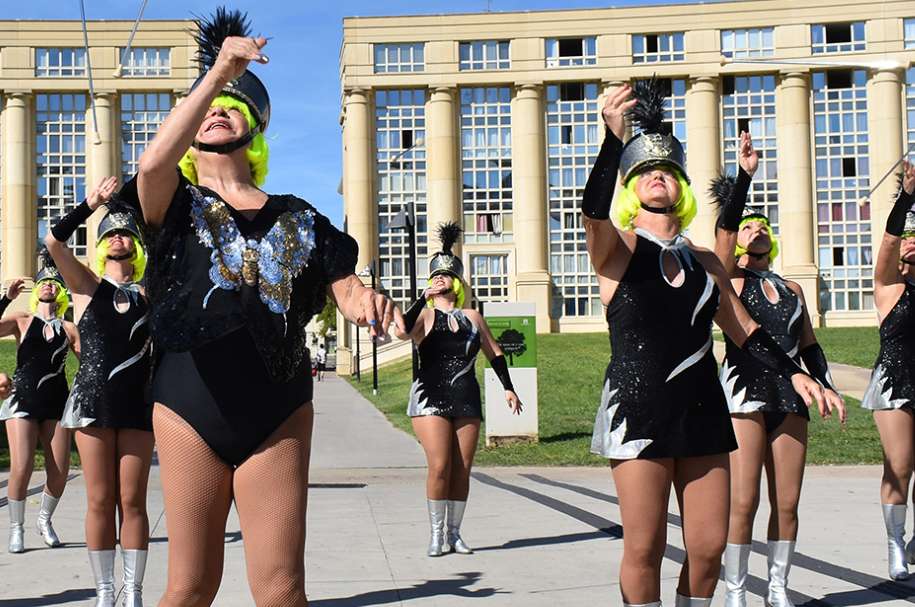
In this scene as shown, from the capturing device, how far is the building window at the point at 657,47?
55094 mm

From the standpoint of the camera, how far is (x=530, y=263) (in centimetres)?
5456

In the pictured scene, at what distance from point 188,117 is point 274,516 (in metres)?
1.24

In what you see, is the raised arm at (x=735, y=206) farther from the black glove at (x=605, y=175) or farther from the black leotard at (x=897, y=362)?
the black leotard at (x=897, y=362)

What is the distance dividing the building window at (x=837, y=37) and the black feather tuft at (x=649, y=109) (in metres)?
53.0

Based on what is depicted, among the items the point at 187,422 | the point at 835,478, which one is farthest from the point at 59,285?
the point at 835,478

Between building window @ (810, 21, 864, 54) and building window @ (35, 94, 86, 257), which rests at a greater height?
building window @ (810, 21, 864, 54)

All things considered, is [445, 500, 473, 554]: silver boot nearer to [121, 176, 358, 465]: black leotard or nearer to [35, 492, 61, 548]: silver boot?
[35, 492, 61, 548]: silver boot

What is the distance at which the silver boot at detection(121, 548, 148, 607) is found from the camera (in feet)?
18.4

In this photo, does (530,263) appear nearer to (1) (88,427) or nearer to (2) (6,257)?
(2) (6,257)

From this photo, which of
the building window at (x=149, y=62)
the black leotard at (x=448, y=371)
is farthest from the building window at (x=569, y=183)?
the black leotard at (x=448, y=371)

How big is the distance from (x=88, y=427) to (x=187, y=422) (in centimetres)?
275

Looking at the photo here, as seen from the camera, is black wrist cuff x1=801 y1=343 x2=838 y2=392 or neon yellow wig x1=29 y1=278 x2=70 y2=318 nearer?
black wrist cuff x1=801 y1=343 x2=838 y2=392

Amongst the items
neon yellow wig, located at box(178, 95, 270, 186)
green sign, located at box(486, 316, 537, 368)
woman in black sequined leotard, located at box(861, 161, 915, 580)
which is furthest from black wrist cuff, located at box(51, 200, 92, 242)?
green sign, located at box(486, 316, 537, 368)

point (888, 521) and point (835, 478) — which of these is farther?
point (835, 478)
